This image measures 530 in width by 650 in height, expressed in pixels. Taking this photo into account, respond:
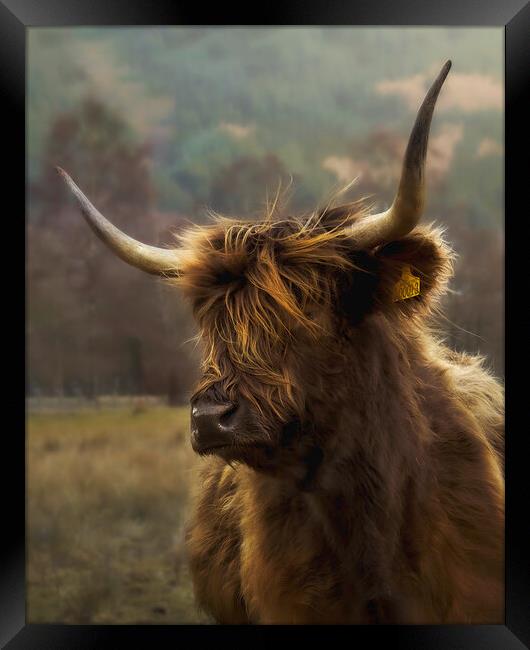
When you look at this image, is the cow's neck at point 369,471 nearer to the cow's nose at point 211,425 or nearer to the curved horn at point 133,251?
the cow's nose at point 211,425

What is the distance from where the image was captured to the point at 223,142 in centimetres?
376

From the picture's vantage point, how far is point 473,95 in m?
3.55

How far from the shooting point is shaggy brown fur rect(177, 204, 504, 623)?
8.24 feet

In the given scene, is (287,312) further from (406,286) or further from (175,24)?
(175,24)

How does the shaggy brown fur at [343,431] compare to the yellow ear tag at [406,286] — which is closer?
the shaggy brown fur at [343,431]

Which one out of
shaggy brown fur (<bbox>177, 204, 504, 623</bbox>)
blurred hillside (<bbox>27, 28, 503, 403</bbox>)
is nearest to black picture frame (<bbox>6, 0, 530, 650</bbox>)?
blurred hillside (<bbox>27, 28, 503, 403</bbox>)

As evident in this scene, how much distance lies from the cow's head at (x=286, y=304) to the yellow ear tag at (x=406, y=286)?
0.6 inches

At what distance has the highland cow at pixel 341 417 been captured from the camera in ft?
8.18

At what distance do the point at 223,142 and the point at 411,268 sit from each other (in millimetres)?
1545

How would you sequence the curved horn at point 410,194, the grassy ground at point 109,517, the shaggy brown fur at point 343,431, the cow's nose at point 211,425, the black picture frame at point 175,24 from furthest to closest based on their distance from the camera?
1. the grassy ground at point 109,517
2. the black picture frame at point 175,24
3. the shaggy brown fur at point 343,431
4. the cow's nose at point 211,425
5. the curved horn at point 410,194

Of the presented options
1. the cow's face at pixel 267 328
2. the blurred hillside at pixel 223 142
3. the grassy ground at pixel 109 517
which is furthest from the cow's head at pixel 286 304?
the grassy ground at pixel 109 517

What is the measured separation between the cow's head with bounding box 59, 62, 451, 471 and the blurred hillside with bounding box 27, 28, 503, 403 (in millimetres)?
906

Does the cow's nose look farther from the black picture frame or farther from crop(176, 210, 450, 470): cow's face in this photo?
the black picture frame

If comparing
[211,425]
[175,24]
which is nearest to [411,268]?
[211,425]
